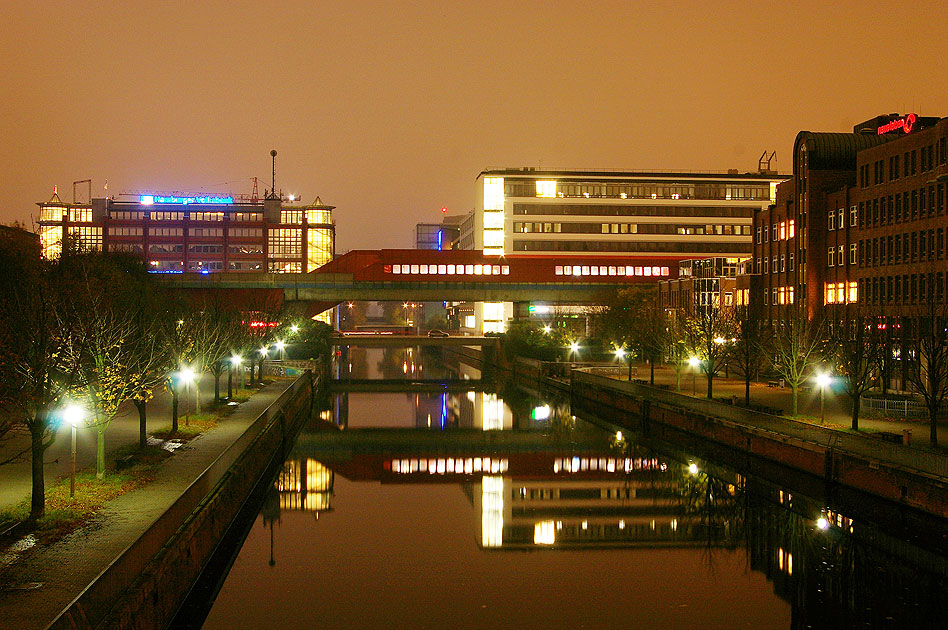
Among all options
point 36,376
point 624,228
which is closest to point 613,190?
point 624,228

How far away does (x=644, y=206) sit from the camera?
117188 mm

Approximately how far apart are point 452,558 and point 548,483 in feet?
39.0

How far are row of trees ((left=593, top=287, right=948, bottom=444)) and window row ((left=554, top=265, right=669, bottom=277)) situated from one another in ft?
56.2

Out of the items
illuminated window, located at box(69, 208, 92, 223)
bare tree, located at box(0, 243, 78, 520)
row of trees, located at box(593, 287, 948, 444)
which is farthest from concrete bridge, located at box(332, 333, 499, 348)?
illuminated window, located at box(69, 208, 92, 223)

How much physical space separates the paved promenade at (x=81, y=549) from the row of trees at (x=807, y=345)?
2388 cm

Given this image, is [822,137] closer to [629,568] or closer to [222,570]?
[629,568]

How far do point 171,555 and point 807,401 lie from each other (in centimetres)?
3616

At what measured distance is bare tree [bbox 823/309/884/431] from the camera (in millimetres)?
→ 36156

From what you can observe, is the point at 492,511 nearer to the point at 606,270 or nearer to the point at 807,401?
the point at 807,401

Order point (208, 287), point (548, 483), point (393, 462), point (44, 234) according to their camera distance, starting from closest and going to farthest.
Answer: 1. point (548, 483)
2. point (393, 462)
3. point (208, 287)
4. point (44, 234)

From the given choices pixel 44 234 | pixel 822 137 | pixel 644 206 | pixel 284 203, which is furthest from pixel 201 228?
pixel 822 137

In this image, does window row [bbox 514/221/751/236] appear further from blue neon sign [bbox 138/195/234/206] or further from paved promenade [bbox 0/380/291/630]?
paved promenade [bbox 0/380/291/630]

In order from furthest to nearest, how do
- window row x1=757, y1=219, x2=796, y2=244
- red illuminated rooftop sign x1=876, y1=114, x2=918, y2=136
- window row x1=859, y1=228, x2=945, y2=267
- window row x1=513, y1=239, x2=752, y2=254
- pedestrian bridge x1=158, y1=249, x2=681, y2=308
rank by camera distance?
window row x1=513, y1=239, x2=752, y2=254 → pedestrian bridge x1=158, y1=249, x2=681, y2=308 → window row x1=757, y1=219, x2=796, y2=244 → red illuminated rooftop sign x1=876, y1=114, x2=918, y2=136 → window row x1=859, y1=228, x2=945, y2=267

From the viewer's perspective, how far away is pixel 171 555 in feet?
62.5
